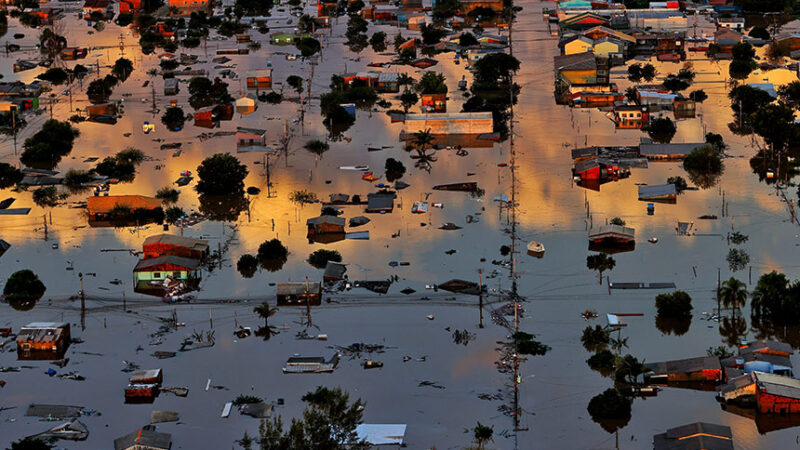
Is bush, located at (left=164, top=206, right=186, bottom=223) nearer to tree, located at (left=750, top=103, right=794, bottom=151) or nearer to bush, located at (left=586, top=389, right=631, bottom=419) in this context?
bush, located at (left=586, top=389, right=631, bottom=419)

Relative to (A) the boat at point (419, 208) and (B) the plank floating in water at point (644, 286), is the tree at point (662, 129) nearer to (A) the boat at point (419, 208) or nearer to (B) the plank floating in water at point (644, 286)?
(A) the boat at point (419, 208)

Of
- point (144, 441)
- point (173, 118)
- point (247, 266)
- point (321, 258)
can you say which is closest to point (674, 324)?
point (321, 258)

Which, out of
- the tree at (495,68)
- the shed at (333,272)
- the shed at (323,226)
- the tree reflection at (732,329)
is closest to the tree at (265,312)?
the shed at (333,272)

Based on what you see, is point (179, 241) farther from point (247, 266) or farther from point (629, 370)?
point (629, 370)

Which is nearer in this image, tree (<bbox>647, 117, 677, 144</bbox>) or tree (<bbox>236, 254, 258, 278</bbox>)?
tree (<bbox>236, 254, 258, 278</bbox>)

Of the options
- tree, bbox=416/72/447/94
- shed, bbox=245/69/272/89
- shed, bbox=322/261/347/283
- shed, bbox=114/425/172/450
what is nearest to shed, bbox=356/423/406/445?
shed, bbox=114/425/172/450

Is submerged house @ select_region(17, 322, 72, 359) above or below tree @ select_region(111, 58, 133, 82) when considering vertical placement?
below
